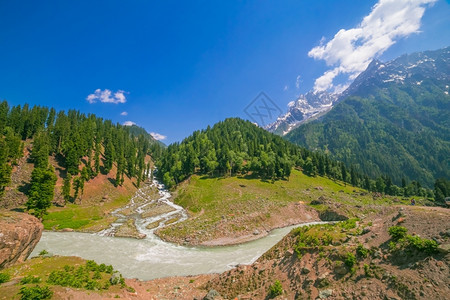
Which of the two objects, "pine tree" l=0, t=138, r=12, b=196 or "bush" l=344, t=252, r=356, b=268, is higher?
"pine tree" l=0, t=138, r=12, b=196

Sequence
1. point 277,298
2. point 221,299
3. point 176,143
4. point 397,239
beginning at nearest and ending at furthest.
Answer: point 397,239, point 277,298, point 221,299, point 176,143

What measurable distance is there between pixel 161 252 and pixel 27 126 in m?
103

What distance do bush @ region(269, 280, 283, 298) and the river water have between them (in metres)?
13.2

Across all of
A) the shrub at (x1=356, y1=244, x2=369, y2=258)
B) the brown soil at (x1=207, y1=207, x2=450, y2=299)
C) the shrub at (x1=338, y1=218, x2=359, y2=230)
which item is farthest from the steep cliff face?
the shrub at (x1=338, y1=218, x2=359, y2=230)

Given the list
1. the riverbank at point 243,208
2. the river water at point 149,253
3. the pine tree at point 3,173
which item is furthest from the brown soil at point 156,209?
the pine tree at point 3,173

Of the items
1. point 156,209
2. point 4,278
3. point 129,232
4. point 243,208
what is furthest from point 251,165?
point 4,278

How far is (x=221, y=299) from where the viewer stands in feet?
60.2

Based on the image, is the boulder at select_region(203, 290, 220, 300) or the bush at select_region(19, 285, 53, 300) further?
the boulder at select_region(203, 290, 220, 300)

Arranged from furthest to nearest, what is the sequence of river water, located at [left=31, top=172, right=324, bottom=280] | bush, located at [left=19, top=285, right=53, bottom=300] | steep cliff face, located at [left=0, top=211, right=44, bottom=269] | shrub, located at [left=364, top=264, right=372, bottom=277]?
river water, located at [left=31, top=172, right=324, bottom=280] < steep cliff face, located at [left=0, top=211, right=44, bottom=269] < shrub, located at [left=364, top=264, right=372, bottom=277] < bush, located at [left=19, top=285, right=53, bottom=300]

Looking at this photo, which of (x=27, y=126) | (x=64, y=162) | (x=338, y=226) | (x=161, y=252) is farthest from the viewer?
(x=27, y=126)

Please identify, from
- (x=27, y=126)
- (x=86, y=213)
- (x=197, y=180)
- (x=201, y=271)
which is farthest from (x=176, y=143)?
(x=201, y=271)

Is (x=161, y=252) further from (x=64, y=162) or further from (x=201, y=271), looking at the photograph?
(x=64, y=162)

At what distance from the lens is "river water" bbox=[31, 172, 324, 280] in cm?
2867

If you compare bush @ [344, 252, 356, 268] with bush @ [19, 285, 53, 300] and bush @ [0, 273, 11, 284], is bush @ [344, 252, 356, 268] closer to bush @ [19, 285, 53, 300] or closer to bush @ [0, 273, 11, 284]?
bush @ [19, 285, 53, 300]
